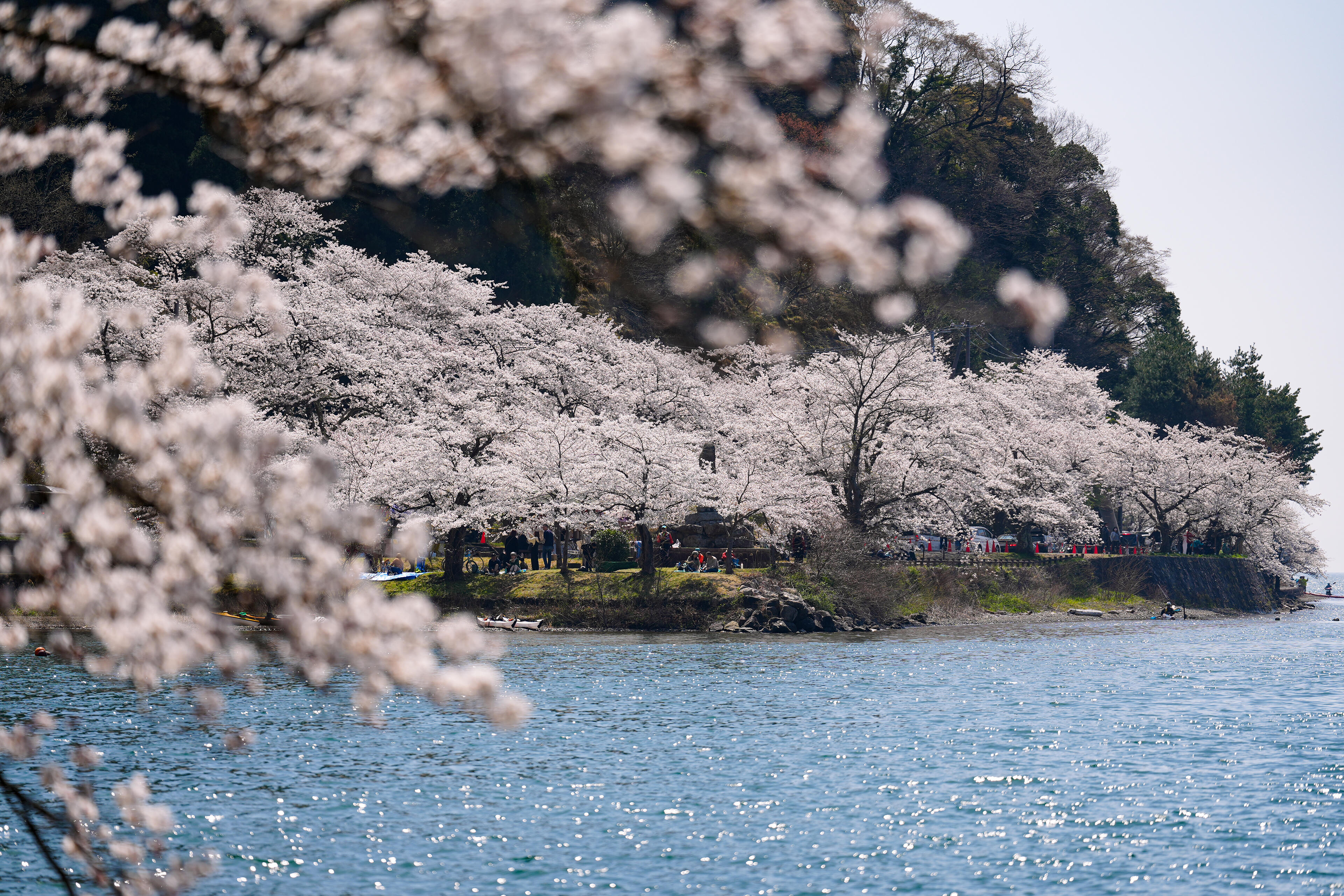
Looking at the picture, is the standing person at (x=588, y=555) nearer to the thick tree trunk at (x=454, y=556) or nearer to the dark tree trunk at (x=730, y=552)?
the thick tree trunk at (x=454, y=556)

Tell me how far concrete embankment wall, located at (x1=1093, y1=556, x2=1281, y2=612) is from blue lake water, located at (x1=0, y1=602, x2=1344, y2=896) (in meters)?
29.7

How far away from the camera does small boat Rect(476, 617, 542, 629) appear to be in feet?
133

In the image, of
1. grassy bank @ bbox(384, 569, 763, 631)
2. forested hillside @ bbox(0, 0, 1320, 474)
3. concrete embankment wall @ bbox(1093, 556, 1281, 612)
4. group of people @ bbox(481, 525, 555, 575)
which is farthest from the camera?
forested hillside @ bbox(0, 0, 1320, 474)

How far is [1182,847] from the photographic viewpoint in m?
14.1

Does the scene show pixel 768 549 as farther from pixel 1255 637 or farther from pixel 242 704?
pixel 242 704

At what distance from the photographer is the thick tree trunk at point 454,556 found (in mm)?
44281

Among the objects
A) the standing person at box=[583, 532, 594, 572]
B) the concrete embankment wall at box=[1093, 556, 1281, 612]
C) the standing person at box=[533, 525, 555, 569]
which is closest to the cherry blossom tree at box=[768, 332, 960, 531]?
the standing person at box=[583, 532, 594, 572]

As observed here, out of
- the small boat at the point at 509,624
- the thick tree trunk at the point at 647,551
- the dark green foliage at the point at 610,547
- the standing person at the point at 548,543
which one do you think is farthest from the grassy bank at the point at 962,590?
the standing person at the point at 548,543

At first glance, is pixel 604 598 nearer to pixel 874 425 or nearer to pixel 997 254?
pixel 874 425

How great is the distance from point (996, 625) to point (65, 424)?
155 ft

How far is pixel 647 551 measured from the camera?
143 ft

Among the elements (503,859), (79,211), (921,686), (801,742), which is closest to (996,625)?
(921,686)

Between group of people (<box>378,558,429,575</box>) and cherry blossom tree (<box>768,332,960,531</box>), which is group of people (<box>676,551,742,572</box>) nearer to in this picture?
cherry blossom tree (<box>768,332,960,531</box>)

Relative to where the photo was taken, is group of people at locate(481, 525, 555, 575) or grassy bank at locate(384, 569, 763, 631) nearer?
grassy bank at locate(384, 569, 763, 631)
